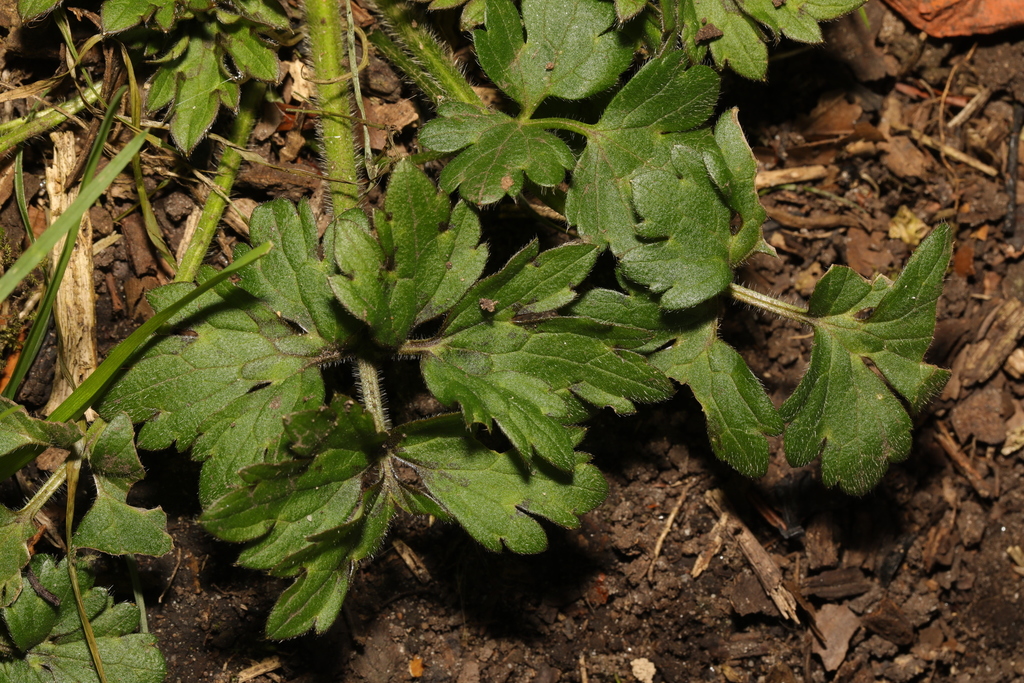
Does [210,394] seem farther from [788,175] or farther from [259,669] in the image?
[788,175]

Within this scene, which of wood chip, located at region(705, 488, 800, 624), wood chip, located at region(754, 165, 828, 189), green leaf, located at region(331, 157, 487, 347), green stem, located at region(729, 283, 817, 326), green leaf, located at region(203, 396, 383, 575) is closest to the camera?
green leaf, located at region(203, 396, 383, 575)

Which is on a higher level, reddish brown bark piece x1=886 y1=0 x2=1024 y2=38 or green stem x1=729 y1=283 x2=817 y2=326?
reddish brown bark piece x1=886 y1=0 x2=1024 y2=38

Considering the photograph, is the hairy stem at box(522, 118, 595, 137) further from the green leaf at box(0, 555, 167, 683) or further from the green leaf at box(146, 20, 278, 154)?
the green leaf at box(0, 555, 167, 683)

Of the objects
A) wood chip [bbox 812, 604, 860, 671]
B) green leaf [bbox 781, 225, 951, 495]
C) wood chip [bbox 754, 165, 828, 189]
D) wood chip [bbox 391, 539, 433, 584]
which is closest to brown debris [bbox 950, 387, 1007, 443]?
green leaf [bbox 781, 225, 951, 495]

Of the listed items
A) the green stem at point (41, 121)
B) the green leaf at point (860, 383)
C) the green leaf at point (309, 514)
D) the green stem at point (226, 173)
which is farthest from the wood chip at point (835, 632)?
the green stem at point (41, 121)

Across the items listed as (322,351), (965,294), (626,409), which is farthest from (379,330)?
(965,294)

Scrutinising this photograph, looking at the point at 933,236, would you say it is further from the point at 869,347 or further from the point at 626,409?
the point at 626,409
